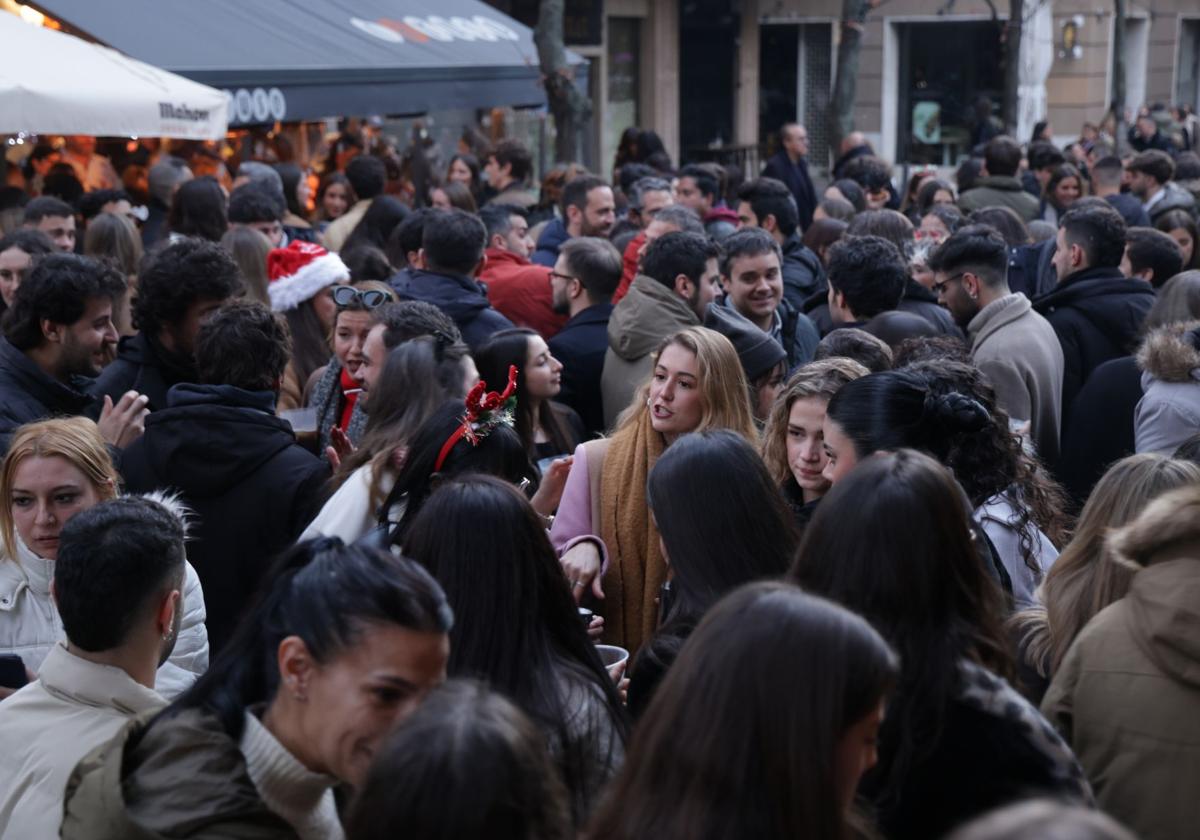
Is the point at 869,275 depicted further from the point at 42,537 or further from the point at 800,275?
the point at 42,537

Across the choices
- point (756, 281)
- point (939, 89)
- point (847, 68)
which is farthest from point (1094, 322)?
point (939, 89)

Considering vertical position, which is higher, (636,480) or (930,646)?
(930,646)

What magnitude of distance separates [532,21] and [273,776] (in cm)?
2125

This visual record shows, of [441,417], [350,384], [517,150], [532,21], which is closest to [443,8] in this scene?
[517,150]

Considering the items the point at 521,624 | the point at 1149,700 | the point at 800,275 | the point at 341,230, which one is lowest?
the point at 1149,700

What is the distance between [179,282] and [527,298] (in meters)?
2.89

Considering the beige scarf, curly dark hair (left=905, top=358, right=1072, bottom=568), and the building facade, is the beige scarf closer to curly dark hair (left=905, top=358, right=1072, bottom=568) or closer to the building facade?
curly dark hair (left=905, top=358, right=1072, bottom=568)

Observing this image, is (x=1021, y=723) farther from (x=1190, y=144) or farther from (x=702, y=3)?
(x=702, y=3)

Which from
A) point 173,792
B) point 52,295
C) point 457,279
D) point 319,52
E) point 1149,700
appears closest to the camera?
point 173,792

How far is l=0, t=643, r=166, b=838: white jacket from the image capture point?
8.68ft

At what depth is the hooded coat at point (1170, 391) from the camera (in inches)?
197

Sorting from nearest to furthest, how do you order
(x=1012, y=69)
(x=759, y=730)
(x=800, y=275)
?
(x=759, y=730) → (x=800, y=275) → (x=1012, y=69)

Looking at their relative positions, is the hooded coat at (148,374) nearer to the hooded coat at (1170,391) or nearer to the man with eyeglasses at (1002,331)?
the man with eyeglasses at (1002,331)

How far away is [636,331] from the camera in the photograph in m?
5.72
